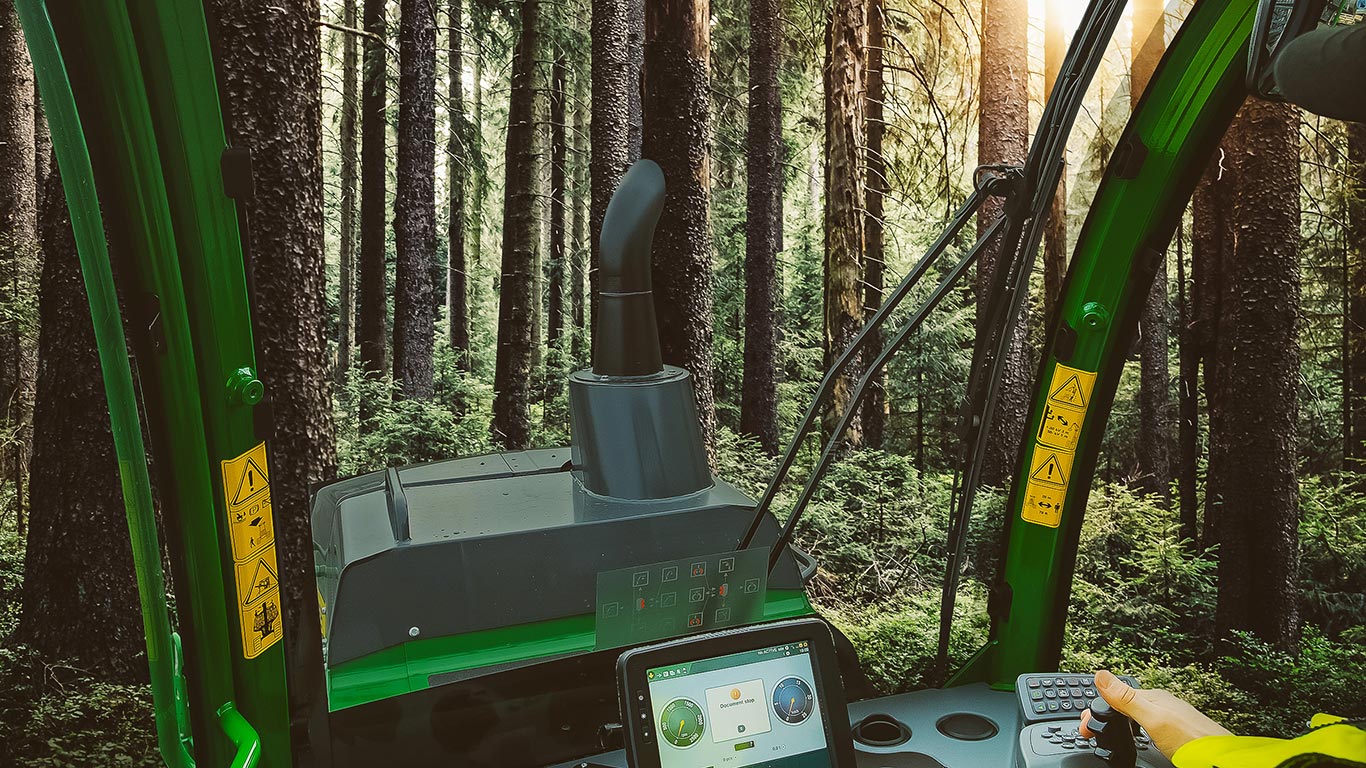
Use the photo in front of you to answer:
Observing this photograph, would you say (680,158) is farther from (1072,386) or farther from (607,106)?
(1072,386)

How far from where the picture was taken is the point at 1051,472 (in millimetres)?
2443

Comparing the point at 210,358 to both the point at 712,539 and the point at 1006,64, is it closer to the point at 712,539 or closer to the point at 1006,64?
the point at 712,539

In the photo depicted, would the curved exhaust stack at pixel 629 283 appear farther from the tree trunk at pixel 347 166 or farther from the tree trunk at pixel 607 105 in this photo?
the tree trunk at pixel 347 166

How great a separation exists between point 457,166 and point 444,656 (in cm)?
1058

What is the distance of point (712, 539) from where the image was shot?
1.96 m

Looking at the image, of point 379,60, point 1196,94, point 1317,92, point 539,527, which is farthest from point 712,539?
point 379,60

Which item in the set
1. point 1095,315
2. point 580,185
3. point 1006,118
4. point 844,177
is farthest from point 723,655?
point 580,185

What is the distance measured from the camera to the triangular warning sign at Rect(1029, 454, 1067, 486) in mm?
2436

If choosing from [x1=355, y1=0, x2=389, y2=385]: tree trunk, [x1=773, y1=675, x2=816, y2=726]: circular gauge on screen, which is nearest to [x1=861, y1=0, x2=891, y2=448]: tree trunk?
[x1=355, y1=0, x2=389, y2=385]: tree trunk

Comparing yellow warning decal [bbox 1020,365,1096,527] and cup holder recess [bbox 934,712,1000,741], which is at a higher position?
yellow warning decal [bbox 1020,365,1096,527]

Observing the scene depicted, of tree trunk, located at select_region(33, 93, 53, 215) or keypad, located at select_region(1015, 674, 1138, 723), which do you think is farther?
tree trunk, located at select_region(33, 93, 53, 215)

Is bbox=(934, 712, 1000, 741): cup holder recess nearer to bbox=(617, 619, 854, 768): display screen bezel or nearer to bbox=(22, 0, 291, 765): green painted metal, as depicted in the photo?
bbox=(617, 619, 854, 768): display screen bezel

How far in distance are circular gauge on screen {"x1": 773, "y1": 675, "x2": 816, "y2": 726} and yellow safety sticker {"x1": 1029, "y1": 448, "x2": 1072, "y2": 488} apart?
1.10 m

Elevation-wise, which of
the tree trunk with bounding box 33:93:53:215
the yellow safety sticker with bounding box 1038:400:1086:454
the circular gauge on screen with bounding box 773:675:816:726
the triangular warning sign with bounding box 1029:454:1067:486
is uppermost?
the tree trunk with bounding box 33:93:53:215
